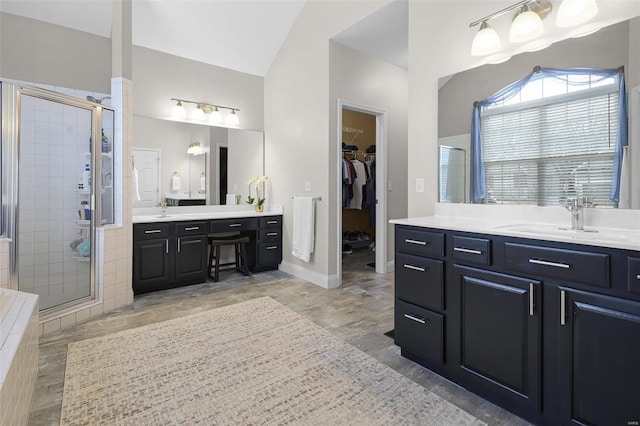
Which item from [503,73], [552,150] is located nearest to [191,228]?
[503,73]

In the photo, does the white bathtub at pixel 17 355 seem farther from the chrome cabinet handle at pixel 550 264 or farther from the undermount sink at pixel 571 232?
the undermount sink at pixel 571 232

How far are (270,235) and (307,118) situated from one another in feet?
5.31

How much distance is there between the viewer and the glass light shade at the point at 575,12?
70.3 inches

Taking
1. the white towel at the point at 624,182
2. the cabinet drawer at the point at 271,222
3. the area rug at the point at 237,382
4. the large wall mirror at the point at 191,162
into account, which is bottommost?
the area rug at the point at 237,382

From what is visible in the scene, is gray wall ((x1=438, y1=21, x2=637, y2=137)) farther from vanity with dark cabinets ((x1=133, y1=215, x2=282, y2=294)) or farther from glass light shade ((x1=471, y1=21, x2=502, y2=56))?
vanity with dark cabinets ((x1=133, y1=215, x2=282, y2=294))

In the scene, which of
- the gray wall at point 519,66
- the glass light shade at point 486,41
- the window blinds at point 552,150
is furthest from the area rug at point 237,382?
the glass light shade at point 486,41

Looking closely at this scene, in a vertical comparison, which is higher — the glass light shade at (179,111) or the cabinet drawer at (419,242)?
the glass light shade at (179,111)

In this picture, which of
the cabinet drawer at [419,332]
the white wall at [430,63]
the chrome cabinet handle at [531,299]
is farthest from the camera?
the white wall at [430,63]

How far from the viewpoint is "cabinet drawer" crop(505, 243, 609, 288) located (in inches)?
51.9

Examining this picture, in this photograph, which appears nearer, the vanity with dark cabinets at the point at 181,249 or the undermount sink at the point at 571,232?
the undermount sink at the point at 571,232

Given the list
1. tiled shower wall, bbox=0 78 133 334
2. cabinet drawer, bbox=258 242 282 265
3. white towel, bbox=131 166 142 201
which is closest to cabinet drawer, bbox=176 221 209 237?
tiled shower wall, bbox=0 78 133 334

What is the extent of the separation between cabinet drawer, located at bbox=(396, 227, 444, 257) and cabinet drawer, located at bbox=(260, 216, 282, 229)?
255 cm

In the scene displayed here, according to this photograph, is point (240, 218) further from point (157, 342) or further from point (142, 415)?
point (142, 415)

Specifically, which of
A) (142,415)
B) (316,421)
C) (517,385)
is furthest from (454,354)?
(142,415)
